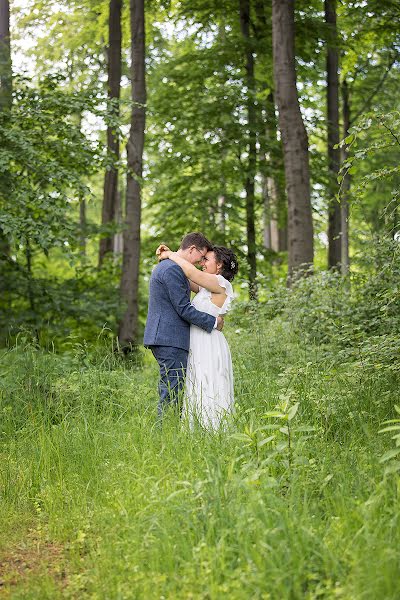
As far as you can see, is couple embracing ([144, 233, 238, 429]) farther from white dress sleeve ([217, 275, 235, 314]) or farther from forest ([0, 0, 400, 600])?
forest ([0, 0, 400, 600])

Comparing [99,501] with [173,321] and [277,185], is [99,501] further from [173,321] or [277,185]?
[277,185]

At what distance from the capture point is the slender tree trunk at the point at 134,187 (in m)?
14.3

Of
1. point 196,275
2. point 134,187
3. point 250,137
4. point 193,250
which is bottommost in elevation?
point 196,275

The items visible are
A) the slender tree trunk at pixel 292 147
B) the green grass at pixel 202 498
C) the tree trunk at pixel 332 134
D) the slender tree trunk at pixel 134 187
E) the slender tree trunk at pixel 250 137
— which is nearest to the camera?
the green grass at pixel 202 498

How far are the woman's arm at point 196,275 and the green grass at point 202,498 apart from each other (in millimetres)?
914

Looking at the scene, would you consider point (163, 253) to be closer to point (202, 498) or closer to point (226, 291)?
point (226, 291)

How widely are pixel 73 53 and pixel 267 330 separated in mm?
13763

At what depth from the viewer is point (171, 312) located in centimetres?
674

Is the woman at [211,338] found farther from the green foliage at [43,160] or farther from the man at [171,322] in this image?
the green foliage at [43,160]

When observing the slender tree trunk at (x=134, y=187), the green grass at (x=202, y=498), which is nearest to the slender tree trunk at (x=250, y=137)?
the slender tree trunk at (x=134, y=187)

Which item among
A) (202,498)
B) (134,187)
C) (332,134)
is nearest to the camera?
(202,498)

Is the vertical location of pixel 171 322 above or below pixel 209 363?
above

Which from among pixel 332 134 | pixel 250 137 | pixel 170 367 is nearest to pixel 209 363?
pixel 170 367

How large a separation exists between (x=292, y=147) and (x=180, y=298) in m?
6.85
